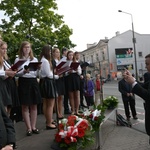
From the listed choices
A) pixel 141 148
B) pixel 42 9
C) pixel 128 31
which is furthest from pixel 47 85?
pixel 128 31

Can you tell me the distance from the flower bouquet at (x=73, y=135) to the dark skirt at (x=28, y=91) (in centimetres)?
96

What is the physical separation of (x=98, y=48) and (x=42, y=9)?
45166mm

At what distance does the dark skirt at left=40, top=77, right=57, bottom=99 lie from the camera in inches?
210

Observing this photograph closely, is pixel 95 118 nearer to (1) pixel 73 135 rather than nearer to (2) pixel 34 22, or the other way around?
(1) pixel 73 135

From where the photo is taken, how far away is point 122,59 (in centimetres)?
6016

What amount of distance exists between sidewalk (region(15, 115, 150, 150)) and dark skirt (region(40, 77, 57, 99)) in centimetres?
73

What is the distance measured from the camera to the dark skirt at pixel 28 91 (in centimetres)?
498

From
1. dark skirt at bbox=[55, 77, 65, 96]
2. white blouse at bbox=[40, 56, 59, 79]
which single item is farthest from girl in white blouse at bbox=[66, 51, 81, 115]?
white blouse at bbox=[40, 56, 59, 79]

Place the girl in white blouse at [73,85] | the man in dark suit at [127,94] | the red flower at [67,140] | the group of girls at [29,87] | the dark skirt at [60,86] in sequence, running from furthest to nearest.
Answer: the man in dark suit at [127,94] → the girl in white blouse at [73,85] → the dark skirt at [60,86] → the group of girls at [29,87] → the red flower at [67,140]

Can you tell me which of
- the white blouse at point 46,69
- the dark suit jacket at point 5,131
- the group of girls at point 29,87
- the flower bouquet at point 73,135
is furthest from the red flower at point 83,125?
the dark suit jacket at point 5,131

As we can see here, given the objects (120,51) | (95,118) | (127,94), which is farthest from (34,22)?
(120,51)

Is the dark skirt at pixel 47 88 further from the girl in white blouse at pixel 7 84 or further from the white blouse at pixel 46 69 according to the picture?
the girl in white blouse at pixel 7 84

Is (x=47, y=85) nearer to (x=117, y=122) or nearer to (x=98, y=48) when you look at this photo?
(x=117, y=122)

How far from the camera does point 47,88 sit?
17.6ft
